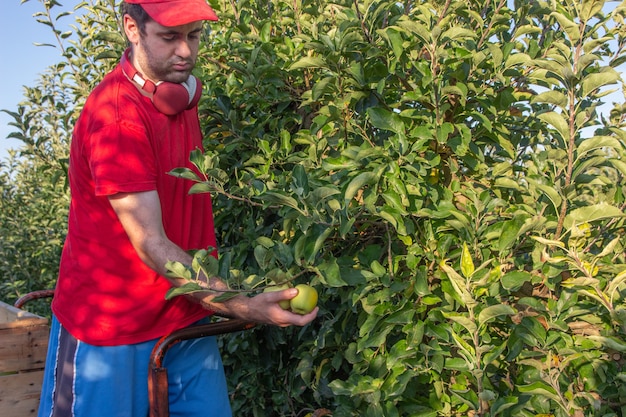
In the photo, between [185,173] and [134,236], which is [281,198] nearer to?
[185,173]

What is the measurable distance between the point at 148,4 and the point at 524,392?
4.86 ft

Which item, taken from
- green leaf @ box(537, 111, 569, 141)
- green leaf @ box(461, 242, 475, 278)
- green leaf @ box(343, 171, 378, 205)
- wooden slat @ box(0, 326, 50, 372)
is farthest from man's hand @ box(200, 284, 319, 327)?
wooden slat @ box(0, 326, 50, 372)

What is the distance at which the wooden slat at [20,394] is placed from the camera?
2586 mm

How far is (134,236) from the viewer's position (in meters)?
1.89

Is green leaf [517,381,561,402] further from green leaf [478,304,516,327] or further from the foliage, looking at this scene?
green leaf [478,304,516,327]

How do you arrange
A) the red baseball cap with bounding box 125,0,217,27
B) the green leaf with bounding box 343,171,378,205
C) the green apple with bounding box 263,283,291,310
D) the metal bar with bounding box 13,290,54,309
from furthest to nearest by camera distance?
the metal bar with bounding box 13,290,54,309 < the red baseball cap with bounding box 125,0,217,27 < the green apple with bounding box 263,283,291,310 < the green leaf with bounding box 343,171,378,205

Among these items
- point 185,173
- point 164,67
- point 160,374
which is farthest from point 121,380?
point 164,67

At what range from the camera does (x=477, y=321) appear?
163 centimetres

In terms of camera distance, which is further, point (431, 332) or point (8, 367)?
point (8, 367)

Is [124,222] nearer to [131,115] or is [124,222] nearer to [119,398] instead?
[131,115]

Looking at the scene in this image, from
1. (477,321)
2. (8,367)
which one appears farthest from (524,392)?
(8,367)

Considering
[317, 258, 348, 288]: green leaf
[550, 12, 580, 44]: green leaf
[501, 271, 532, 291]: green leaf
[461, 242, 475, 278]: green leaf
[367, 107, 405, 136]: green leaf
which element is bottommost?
[317, 258, 348, 288]: green leaf

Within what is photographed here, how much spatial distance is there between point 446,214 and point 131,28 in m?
1.13

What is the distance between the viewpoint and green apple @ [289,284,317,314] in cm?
176
